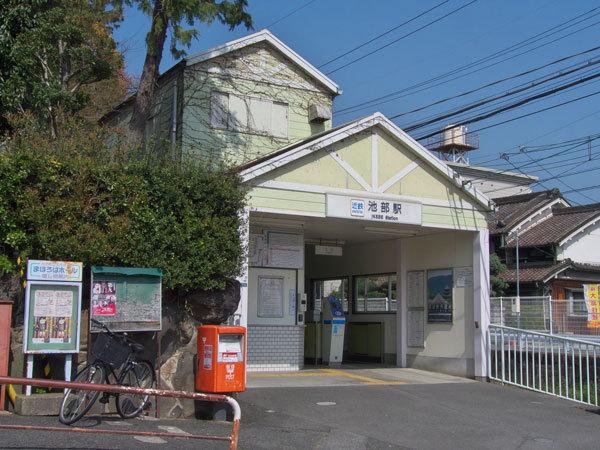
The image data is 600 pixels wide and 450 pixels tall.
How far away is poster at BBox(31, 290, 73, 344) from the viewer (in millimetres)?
8070

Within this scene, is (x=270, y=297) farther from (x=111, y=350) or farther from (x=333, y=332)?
(x=111, y=350)

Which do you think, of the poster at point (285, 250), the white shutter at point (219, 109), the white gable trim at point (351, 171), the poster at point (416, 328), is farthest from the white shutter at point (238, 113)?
the poster at point (416, 328)

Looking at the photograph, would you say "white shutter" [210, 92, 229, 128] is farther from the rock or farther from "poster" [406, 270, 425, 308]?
the rock

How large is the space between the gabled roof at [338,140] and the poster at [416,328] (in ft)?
9.90

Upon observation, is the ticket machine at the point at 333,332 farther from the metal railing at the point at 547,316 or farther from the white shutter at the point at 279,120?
the white shutter at the point at 279,120

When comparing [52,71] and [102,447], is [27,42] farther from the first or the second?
[102,447]

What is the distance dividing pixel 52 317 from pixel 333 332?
343 inches

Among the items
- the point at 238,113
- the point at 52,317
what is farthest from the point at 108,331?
the point at 238,113

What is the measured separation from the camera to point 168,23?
1431 cm

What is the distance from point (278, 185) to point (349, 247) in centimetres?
619

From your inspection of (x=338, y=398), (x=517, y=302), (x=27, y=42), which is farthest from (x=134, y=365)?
(x=517, y=302)

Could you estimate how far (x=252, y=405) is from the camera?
10109 mm

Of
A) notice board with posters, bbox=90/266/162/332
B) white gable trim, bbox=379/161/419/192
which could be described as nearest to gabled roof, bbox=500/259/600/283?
white gable trim, bbox=379/161/419/192

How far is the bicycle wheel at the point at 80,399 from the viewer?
7.51m
